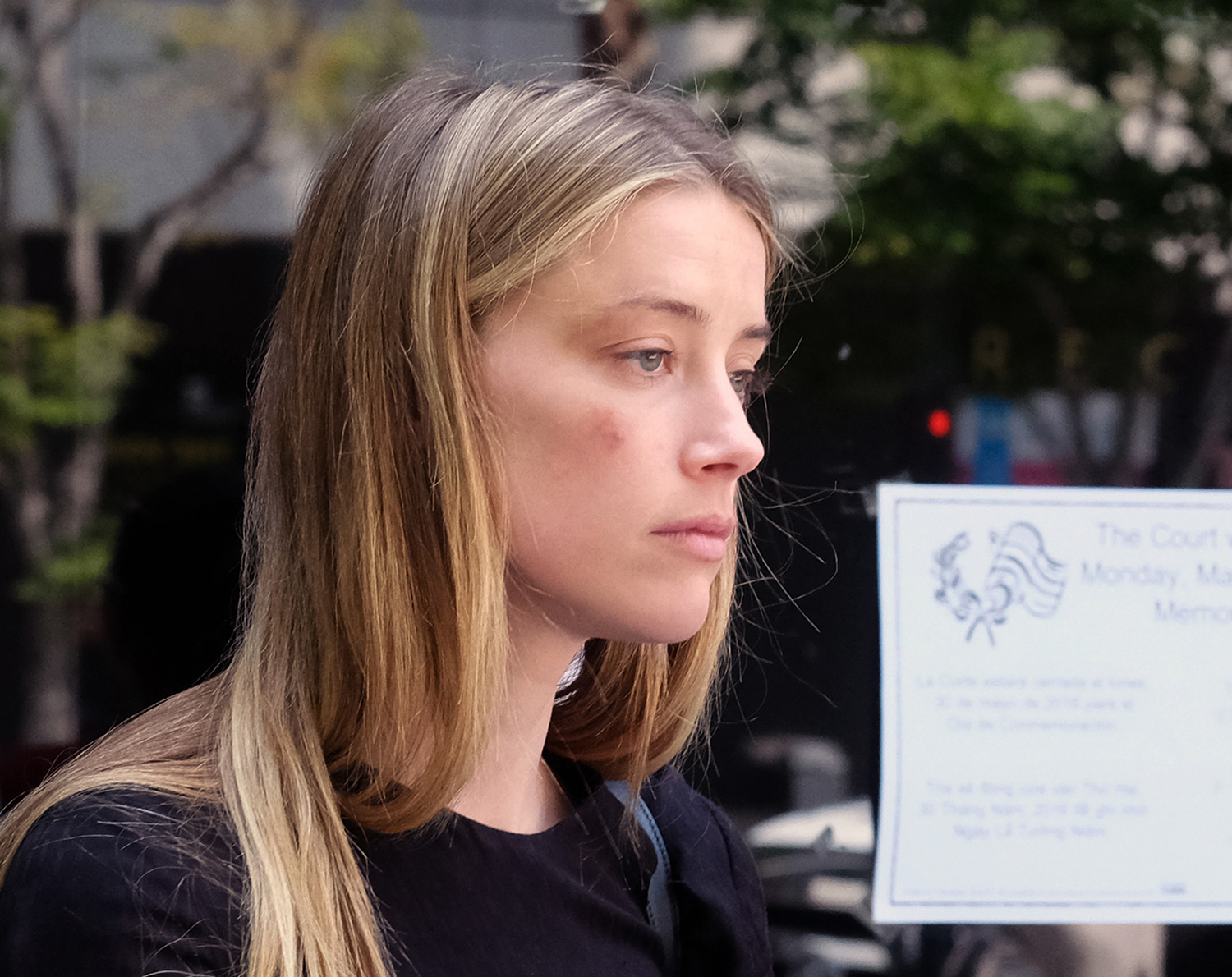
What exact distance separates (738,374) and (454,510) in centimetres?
41

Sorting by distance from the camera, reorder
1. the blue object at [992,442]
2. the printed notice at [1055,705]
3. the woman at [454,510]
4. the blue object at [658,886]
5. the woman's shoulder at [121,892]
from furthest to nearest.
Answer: the blue object at [992,442], the printed notice at [1055,705], the blue object at [658,886], the woman at [454,510], the woman's shoulder at [121,892]

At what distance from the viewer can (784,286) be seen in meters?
2.33

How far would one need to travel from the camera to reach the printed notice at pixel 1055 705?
227cm

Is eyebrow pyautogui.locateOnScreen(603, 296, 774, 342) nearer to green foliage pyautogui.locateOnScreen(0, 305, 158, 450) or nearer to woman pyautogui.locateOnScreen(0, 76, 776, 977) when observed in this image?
woman pyautogui.locateOnScreen(0, 76, 776, 977)

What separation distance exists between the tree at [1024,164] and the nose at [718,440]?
3.70 feet

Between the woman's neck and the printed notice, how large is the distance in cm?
96

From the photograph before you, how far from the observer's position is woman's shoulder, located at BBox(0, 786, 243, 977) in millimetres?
1149

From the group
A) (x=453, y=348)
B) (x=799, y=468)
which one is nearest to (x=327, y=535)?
(x=453, y=348)

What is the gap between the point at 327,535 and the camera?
55.0 inches

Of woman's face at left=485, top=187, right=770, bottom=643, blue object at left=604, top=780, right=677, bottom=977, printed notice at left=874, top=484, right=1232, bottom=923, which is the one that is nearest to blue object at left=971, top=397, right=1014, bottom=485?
printed notice at left=874, top=484, right=1232, bottom=923

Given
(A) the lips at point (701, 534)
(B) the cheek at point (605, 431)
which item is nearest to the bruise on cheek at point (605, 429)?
(B) the cheek at point (605, 431)

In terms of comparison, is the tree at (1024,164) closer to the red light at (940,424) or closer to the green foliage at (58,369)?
the red light at (940,424)

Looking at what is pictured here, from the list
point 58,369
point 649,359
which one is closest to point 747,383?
point 649,359

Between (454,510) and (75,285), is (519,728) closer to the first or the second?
(454,510)
